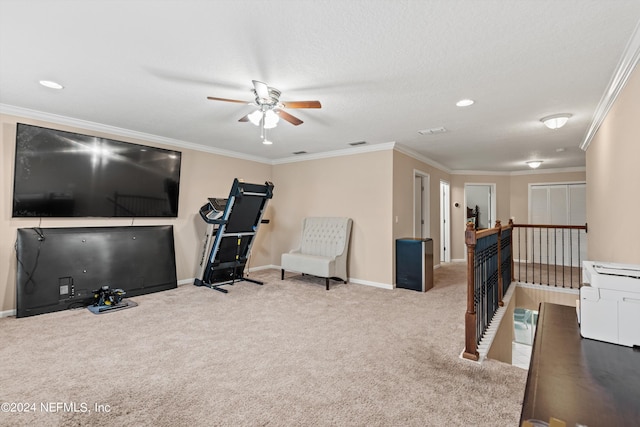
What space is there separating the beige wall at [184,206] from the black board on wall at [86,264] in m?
0.14

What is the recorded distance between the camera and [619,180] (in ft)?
8.92

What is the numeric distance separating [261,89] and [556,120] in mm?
3421

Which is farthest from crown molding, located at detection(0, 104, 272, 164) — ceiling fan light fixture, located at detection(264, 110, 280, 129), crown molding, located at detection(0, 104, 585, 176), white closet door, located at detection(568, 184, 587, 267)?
white closet door, located at detection(568, 184, 587, 267)

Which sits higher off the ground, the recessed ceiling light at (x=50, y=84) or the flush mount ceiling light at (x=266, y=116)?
the recessed ceiling light at (x=50, y=84)

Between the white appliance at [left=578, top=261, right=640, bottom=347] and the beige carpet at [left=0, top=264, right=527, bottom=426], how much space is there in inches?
29.3

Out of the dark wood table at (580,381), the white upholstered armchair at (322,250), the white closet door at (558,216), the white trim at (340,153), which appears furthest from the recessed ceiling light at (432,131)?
the white closet door at (558,216)

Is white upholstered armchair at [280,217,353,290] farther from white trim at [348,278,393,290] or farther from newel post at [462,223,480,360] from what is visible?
newel post at [462,223,480,360]

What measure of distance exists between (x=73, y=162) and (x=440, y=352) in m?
4.78

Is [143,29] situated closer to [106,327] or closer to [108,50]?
[108,50]

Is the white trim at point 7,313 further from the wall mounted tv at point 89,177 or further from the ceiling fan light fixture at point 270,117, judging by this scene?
the ceiling fan light fixture at point 270,117

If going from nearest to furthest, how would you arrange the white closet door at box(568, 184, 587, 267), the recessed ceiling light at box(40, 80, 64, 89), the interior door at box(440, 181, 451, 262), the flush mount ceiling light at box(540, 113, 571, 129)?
the recessed ceiling light at box(40, 80, 64, 89), the flush mount ceiling light at box(540, 113, 571, 129), the white closet door at box(568, 184, 587, 267), the interior door at box(440, 181, 451, 262)

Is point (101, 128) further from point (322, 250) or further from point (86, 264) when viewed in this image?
point (322, 250)

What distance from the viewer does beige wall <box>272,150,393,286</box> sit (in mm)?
5043

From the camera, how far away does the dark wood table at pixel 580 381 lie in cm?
89
